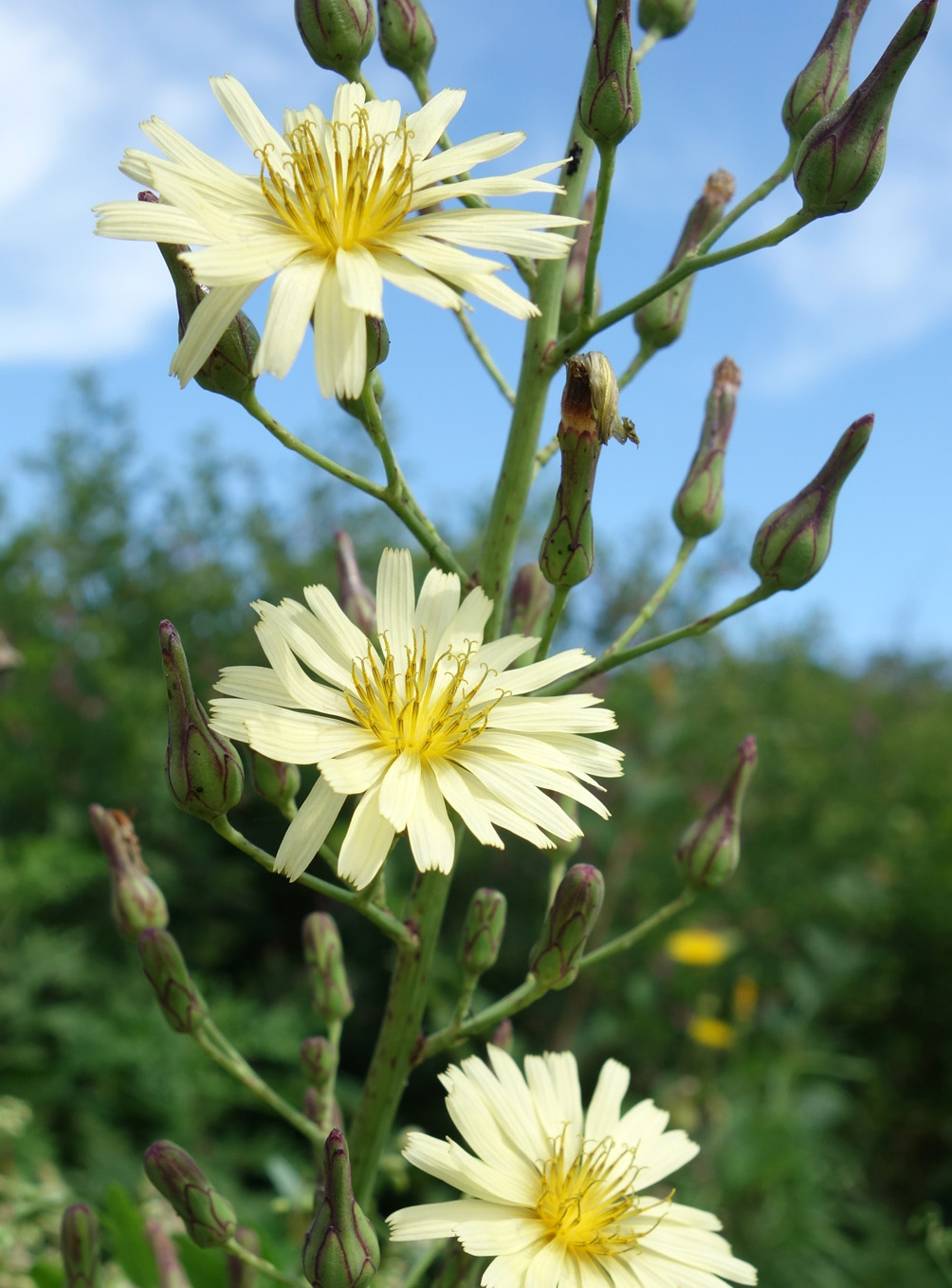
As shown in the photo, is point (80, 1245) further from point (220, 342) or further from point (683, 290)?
point (683, 290)

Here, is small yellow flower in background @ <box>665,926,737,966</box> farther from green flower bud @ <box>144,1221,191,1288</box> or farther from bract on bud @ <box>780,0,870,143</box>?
bract on bud @ <box>780,0,870,143</box>

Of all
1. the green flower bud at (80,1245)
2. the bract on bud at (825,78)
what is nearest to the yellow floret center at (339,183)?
the bract on bud at (825,78)

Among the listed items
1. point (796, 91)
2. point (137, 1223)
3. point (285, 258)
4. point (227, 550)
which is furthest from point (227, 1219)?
point (227, 550)

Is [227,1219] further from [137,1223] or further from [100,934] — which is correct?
[100,934]

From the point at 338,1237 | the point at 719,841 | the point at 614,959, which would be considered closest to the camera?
the point at 338,1237

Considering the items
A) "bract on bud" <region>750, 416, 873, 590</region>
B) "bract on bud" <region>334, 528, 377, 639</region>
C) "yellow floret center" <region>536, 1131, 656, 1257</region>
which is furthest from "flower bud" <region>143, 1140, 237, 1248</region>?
"bract on bud" <region>750, 416, 873, 590</region>

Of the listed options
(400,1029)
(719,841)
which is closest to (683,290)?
(719,841)
